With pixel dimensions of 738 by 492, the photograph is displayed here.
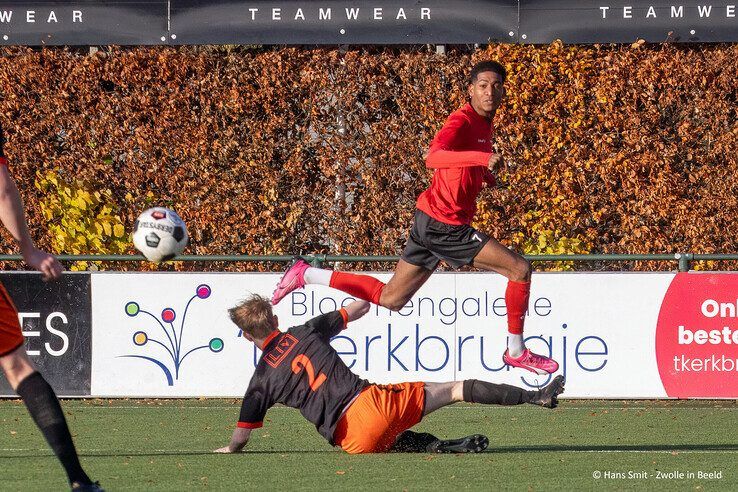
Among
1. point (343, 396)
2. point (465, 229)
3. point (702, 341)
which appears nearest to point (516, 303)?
point (465, 229)

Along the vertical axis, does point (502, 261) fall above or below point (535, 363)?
above

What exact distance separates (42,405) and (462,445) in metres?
3.29

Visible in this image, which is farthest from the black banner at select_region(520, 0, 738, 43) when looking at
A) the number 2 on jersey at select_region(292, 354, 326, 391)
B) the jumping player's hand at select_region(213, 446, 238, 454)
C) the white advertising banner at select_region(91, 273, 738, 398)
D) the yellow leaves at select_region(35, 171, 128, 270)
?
the jumping player's hand at select_region(213, 446, 238, 454)

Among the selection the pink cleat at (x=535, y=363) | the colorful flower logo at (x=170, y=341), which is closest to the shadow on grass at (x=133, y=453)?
the pink cleat at (x=535, y=363)

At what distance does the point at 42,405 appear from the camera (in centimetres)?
608

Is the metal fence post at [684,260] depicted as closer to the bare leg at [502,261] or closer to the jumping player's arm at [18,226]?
the bare leg at [502,261]

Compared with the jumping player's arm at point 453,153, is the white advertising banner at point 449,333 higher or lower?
lower

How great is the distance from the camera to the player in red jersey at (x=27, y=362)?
5855 millimetres

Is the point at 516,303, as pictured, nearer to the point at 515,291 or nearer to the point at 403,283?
the point at 515,291

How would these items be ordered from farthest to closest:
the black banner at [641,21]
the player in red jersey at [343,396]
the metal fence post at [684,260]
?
the black banner at [641,21]
the metal fence post at [684,260]
the player in red jersey at [343,396]

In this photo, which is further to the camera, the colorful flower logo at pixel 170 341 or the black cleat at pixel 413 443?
the colorful flower logo at pixel 170 341

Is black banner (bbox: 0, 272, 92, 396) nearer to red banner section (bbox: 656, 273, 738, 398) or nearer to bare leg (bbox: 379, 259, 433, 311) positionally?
bare leg (bbox: 379, 259, 433, 311)

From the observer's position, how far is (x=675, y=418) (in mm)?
11211

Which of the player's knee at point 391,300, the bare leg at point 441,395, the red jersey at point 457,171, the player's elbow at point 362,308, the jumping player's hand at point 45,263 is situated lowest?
the bare leg at point 441,395
